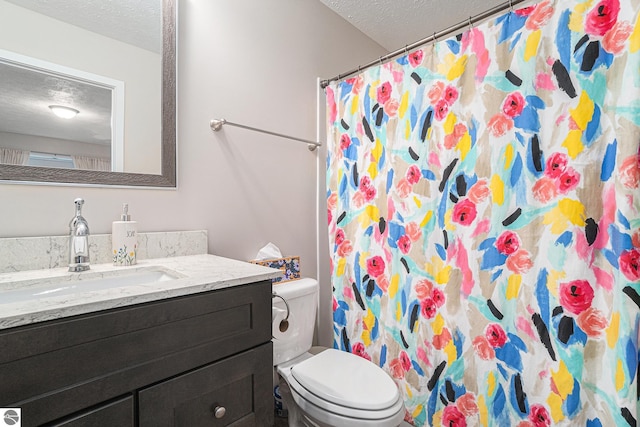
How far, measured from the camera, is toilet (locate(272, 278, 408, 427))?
43.2 inches

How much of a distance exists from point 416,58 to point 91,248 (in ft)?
4.98

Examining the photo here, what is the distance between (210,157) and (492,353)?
1.45 metres

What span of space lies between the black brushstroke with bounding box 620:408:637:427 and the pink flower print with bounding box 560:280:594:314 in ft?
0.98

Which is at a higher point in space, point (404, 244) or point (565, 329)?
point (404, 244)

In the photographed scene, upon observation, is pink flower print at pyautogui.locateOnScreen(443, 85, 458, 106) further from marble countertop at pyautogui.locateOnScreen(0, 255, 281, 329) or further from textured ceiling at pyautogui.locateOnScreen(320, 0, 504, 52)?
marble countertop at pyautogui.locateOnScreen(0, 255, 281, 329)

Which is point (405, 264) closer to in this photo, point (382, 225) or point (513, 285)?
point (382, 225)

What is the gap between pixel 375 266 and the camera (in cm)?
159

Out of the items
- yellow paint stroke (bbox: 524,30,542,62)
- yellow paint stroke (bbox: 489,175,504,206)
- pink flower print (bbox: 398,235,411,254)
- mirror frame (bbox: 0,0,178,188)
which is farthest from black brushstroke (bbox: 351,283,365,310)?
yellow paint stroke (bbox: 524,30,542,62)

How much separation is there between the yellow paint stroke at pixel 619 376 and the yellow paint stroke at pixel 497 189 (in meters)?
0.61

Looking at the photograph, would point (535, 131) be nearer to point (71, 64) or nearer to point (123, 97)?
point (123, 97)

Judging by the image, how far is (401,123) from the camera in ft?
4.83

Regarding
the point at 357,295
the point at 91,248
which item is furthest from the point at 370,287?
the point at 91,248

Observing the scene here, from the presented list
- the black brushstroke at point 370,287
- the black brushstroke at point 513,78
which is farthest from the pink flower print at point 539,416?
the black brushstroke at point 513,78

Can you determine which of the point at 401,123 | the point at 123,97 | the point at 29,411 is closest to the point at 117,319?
the point at 29,411
